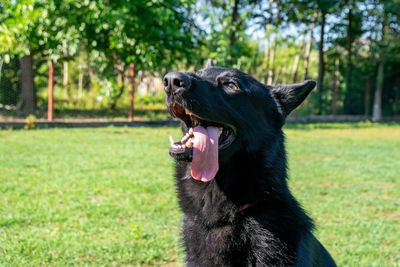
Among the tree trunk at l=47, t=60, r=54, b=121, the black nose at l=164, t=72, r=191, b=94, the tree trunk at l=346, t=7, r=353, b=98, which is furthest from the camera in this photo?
the tree trunk at l=346, t=7, r=353, b=98

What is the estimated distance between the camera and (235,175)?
2500 millimetres

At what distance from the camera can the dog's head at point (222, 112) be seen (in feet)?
7.46

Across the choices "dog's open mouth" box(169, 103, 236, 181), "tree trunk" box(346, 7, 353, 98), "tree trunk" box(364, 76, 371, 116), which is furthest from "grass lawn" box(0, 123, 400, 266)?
"tree trunk" box(346, 7, 353, 98)

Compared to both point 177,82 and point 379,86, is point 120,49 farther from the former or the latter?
point 379,86

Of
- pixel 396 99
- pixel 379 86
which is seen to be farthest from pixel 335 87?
pixel 396 99

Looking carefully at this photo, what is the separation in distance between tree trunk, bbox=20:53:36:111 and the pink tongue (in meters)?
14.7

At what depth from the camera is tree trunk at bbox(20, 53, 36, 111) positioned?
15.4 meters

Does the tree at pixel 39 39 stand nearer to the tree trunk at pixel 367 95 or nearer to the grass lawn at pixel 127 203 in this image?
the grass lawn at pixel 127 203

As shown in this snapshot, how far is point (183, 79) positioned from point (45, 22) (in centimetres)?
1304

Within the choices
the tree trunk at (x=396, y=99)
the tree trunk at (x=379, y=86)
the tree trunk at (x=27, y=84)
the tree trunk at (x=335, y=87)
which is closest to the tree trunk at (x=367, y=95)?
the tree trunk at (x=379, y=86)

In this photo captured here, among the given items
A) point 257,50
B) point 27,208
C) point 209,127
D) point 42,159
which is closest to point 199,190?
point 209,127

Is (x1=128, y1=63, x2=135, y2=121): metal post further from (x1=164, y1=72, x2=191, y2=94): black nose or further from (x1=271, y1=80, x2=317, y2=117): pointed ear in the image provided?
(x1=164, y1=72, x2=191, y2=94): black nose

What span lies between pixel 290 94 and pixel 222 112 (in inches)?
23.5

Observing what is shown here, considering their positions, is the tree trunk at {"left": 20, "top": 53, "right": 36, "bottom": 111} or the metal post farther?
the metal post
